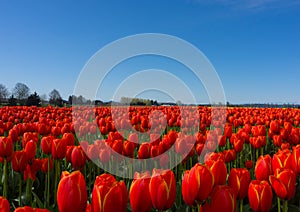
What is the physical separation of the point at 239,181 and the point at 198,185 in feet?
1.67

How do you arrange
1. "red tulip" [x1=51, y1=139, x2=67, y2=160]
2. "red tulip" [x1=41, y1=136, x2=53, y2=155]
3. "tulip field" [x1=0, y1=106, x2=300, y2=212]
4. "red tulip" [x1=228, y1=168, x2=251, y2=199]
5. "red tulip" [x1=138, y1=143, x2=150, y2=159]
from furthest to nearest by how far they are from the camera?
1. "red tulip" [x1=41, y1=136, x2=53, y2=155]
2. "red tulip" [x1=138, y1=143, x2=150, y2=159]
3. "red tulip" [x1=51, y1=139, x2=67, y2=160]
4. "red tulip" [x1=228, y1=168, x2=251, y2=199]
5. "tulip field" [x1=0, y1=106, x2=300, y2=212]

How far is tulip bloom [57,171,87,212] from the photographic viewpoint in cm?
165

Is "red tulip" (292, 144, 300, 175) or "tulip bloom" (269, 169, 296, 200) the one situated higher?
"red tulip" (292, 144, 300, 175)

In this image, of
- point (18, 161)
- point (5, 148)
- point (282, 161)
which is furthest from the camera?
point (5, 148)

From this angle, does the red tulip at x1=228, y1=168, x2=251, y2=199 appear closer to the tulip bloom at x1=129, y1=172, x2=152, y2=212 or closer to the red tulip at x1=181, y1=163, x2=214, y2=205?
the red tulip at x1=181, y1=163, x2=214, y2=205

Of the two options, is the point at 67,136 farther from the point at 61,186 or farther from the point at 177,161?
the point at 61,186

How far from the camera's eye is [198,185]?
6.38 feet

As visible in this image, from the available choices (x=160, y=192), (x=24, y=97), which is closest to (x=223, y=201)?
(x=160, y=192)

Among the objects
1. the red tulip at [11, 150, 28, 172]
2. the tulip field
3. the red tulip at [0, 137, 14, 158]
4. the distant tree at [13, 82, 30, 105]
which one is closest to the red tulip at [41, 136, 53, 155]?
the tulip field

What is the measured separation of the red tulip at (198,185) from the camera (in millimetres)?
1938

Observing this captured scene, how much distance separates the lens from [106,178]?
1764 millimetres

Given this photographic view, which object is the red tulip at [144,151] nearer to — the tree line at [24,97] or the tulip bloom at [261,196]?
the tulip bloom at [261,196]

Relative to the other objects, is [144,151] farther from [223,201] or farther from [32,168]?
[223,201]

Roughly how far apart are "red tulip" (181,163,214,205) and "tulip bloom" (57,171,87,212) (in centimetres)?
64
